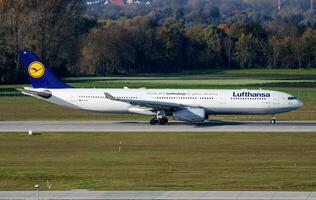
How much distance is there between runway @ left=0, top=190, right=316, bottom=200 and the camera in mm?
35031

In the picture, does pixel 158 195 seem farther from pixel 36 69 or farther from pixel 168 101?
pixel 36 69

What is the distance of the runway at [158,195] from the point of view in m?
35.0

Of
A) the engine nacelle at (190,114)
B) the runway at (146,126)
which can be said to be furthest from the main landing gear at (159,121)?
the engine nacelle at (190,114)

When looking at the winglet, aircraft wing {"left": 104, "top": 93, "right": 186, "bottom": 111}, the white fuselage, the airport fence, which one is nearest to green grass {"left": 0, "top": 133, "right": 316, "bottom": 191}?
aircraft wing {"left": 104, "top": 93, "right": 186, "bottom": 111}

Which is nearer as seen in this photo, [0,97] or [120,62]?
[0,97]

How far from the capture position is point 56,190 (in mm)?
37812

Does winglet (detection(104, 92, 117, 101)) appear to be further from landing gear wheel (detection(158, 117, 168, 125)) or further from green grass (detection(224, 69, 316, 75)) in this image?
green grass (detection(224, 69, 316, 75))

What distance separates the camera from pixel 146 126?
220ft

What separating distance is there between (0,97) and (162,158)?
2256 inches

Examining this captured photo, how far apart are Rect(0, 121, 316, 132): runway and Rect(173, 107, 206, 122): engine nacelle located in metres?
0.52

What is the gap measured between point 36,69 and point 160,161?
80.2ft

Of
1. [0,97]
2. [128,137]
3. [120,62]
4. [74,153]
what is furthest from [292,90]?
[120,62]

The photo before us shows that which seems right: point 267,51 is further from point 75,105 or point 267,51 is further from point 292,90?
point 75,105

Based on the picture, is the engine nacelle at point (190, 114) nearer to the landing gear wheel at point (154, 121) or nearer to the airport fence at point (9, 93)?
the landing gear wheel at point (154, 121)
